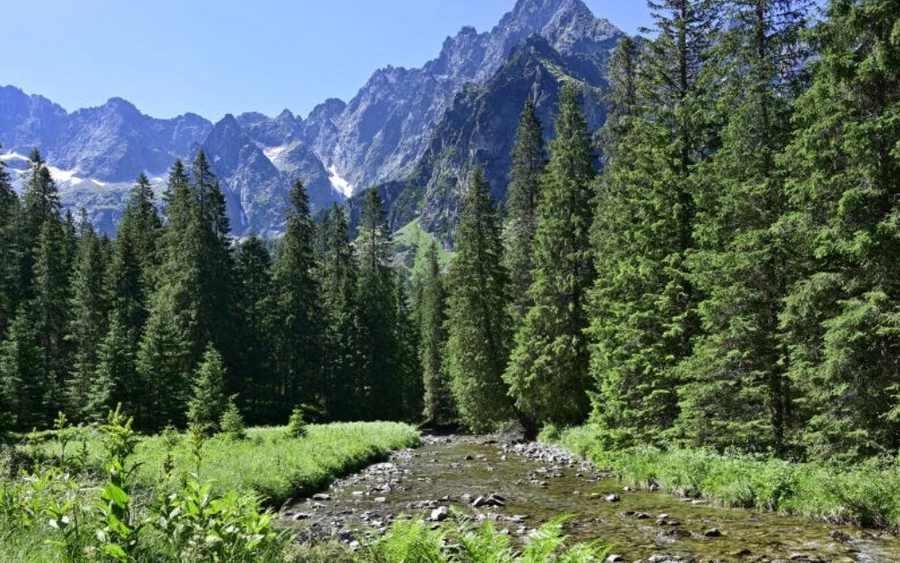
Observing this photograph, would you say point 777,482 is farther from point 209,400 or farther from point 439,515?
point 209,400

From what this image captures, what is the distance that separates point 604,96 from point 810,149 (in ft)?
69.0

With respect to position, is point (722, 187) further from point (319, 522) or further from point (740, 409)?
point (319, 522)

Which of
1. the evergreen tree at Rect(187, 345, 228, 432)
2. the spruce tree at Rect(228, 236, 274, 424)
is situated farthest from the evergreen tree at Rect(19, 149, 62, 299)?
the evergreen tree at Rect(187, 345, 228, 432)

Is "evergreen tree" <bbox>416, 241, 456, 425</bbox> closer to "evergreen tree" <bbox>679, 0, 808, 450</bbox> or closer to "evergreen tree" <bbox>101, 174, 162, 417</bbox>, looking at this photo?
"evergreen tree" <bbox>101, 174, 162, 417</bbox>

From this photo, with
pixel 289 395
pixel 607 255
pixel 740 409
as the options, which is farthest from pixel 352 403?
pixel 740 409

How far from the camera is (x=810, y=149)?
15.5 m

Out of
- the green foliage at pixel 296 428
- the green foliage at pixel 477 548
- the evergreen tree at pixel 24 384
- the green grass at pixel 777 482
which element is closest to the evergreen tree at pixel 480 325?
the green foliage at pixel 296 428

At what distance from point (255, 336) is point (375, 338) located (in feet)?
41.4

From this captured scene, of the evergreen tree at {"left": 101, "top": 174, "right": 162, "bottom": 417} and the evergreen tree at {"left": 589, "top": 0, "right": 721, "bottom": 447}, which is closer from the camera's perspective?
the evergreen tree at {"left": 589, "top": 0, "right": 721, "bottom": 447}

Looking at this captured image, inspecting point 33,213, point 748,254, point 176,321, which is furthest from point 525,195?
point 33,213

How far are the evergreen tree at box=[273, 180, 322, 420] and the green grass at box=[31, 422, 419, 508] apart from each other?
88.2ft

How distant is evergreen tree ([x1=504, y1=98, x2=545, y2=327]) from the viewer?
4469 centimetres

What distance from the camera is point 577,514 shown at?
14312 millimetres

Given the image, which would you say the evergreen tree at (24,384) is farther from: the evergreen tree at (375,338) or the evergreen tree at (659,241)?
the evergreen tree at (659,241)
